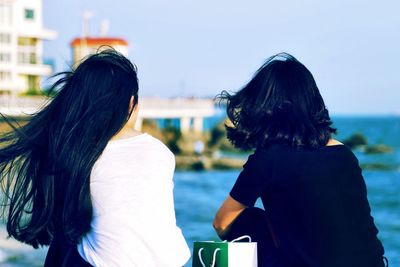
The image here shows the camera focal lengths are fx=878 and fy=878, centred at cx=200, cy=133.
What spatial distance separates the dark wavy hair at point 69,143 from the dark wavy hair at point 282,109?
0.38 meters

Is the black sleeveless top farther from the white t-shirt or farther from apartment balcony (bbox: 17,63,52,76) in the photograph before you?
apartment balcony (bbox: 17,63,52,76)

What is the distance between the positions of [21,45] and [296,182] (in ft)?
142

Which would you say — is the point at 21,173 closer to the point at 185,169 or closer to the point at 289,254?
the point at 289,254

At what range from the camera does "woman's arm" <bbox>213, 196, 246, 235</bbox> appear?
2.82m

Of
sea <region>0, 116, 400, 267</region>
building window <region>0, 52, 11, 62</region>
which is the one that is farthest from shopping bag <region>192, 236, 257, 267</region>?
building window <region>0, 52, 11, 62</region>

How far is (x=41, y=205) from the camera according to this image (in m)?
2.83

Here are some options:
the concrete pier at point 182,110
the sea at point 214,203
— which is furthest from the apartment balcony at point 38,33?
the sea at point 214,203

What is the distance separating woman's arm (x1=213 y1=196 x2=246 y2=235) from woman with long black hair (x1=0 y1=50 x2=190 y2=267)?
0.17m

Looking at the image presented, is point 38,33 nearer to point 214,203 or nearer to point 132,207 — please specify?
point 214,203

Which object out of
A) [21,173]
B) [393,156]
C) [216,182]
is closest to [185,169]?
[216,182]

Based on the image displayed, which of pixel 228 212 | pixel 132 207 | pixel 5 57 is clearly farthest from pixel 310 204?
pixel 5 57

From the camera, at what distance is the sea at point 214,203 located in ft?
37.8

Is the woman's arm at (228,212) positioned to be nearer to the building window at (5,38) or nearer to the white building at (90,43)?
the building window at (5,38)

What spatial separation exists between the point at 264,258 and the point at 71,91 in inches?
31.9
